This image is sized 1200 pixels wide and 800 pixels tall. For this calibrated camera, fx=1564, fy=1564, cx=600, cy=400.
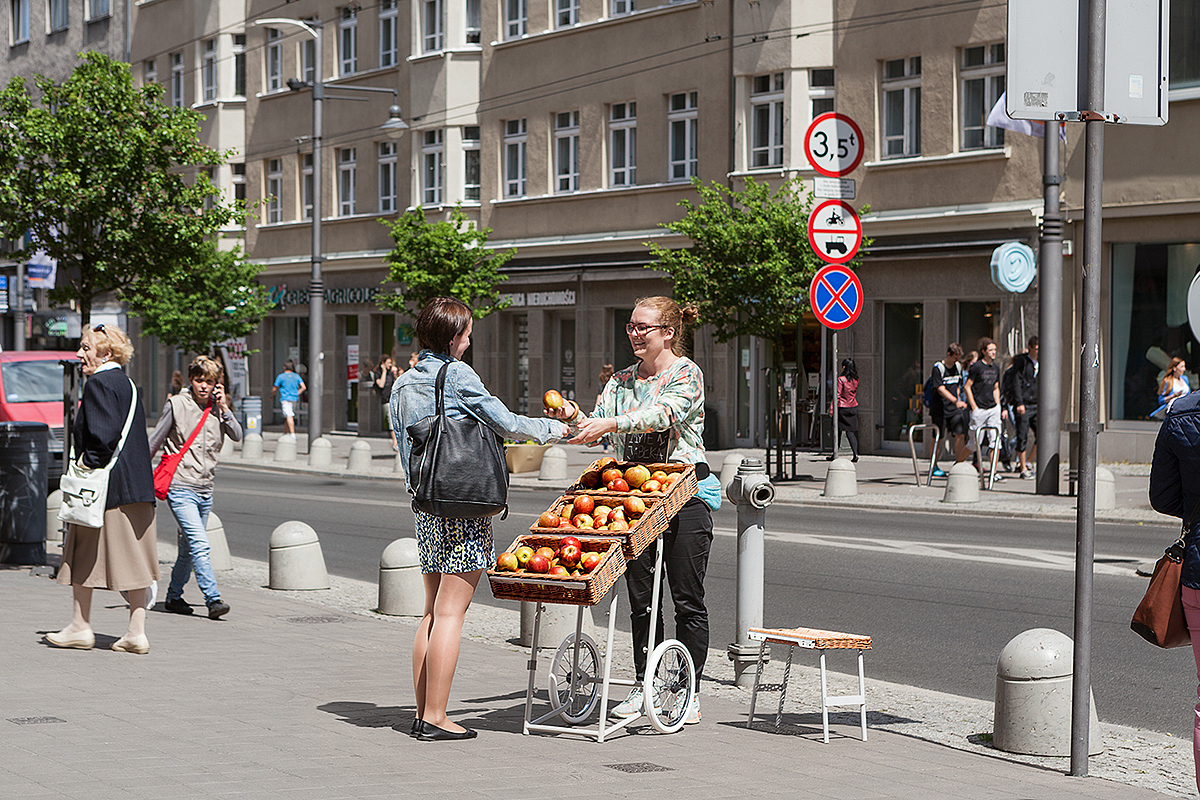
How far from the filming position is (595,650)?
6914mm

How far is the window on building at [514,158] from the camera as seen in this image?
112 ft

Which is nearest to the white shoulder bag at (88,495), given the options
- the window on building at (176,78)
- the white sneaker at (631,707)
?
the white sneaker at (631,707)

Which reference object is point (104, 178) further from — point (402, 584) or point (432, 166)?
point (432, 166)

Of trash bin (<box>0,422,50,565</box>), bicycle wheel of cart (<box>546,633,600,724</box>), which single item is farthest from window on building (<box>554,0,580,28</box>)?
bicycle wheel of cart (<box>546,633,600,724</box>)

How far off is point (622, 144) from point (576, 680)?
25.7 metres

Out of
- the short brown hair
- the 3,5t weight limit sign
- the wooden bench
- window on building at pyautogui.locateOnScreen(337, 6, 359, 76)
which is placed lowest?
the wooden bench

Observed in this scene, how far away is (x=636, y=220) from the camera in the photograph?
101 feet

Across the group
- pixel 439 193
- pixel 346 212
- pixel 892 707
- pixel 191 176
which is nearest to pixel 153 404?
pixel 191 176

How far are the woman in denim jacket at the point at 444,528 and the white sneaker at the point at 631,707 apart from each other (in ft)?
2.15

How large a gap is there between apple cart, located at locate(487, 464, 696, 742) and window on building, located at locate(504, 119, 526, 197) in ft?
91.4

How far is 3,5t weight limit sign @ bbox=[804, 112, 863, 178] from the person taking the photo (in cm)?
1992

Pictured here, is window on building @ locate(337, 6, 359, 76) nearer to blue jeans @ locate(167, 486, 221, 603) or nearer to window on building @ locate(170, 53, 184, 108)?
window on building @ locate(170, 53, 184, 108)

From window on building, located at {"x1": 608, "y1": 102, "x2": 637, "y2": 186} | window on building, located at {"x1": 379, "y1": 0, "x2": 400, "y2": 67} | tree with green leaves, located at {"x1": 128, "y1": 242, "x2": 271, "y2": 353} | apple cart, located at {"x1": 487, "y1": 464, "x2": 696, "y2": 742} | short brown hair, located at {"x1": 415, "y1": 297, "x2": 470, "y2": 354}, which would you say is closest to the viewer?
apple cart, located at {"x1": 487, "y1": 464, "x2": 696, "y2": 742}

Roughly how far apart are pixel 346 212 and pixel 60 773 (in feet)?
115
